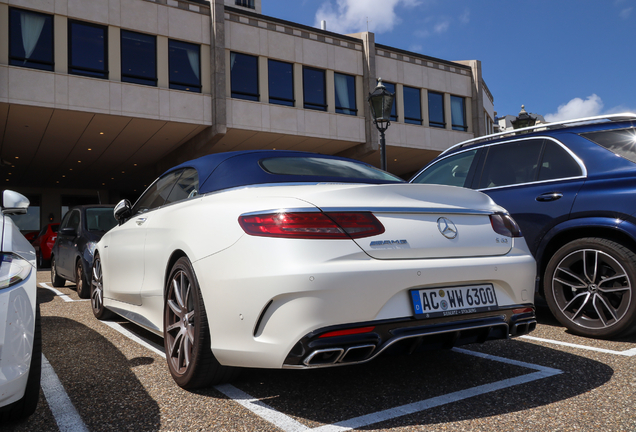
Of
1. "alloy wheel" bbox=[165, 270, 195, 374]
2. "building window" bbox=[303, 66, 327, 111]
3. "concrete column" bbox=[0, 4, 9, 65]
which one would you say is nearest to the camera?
"alloy wheel" bbox=[165, 270, 195, 374]

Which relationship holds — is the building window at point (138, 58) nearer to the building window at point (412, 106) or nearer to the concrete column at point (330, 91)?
the concrete column at point (330, 91)

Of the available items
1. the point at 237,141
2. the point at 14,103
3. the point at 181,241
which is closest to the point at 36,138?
the point at 14,103

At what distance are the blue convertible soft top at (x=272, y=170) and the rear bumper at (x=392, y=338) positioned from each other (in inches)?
38.0

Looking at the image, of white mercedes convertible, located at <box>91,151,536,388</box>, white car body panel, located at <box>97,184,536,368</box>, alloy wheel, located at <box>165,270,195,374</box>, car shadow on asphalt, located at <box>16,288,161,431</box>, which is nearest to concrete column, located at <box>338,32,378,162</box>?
car shadow on asphalt, located at <box>16,288,161,431</box>

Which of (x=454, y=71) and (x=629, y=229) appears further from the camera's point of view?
(x=454, y=71)

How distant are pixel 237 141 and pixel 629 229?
1908 cm

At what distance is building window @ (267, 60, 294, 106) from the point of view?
21188 mm

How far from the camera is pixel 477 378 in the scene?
114 inches

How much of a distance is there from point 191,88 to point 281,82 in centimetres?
404

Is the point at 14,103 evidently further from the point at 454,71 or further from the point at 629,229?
the point at 454,71

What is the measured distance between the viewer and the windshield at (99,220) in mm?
7422

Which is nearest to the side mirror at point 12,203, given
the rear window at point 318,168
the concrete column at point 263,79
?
the rear window at point 318,168

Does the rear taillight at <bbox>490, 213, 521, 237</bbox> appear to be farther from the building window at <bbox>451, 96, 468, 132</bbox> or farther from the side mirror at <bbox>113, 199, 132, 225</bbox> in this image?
the building window at <bbox>451, 96, 468, 132</bbox>

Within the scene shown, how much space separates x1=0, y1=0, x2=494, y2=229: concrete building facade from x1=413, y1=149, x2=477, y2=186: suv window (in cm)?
1486
